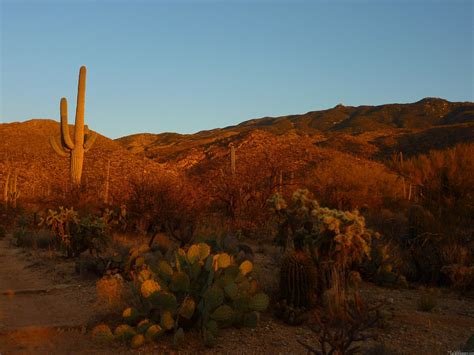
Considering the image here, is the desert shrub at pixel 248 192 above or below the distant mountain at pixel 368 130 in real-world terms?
below

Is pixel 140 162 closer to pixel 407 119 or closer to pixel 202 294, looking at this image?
pixel 202 294

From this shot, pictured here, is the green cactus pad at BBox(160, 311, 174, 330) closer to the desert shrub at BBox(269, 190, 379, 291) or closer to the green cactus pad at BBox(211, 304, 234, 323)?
the green cactus pad at BBox(211, 304, 234, 323)

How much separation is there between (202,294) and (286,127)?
8094 centimetres

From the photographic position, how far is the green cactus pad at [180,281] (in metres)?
5.67

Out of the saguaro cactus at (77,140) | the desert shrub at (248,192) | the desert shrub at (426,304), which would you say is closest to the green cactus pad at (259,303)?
the desert shrub at (426,304)


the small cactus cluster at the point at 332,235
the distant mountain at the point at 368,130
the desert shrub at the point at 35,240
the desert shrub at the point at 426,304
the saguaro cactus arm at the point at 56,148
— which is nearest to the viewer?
the small cactus cluster at the point at 332,235

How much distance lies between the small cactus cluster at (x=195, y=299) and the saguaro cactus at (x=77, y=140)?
11.5 metres

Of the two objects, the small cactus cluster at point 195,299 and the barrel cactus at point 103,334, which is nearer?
the barrel cactus at point 103,334

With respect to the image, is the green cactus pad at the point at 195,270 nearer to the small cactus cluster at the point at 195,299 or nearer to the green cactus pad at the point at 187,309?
the small cactus cluster at the point at 195,299

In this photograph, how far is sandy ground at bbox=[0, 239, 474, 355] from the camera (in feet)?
16.8

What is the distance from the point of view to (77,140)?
17.1 meters

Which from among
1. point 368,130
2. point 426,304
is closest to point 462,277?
point 426,304

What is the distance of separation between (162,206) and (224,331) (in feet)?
27.4

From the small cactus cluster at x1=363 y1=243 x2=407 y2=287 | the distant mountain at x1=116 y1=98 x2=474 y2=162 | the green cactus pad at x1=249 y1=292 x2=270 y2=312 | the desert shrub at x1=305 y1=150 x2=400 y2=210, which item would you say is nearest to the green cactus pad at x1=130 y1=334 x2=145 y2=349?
the green cactus pad at x1=249 y1=292 x2=270 y2=312
